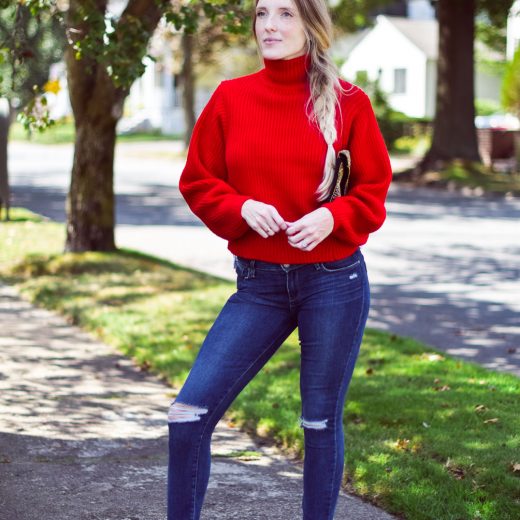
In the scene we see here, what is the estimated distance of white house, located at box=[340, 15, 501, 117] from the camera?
59.6 metres

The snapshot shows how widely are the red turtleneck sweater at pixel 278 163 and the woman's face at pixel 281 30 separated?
4 centimetres

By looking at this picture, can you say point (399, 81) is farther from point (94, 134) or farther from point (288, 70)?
point (288, 70)

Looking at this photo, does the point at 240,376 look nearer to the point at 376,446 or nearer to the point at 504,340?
the point at 376,446

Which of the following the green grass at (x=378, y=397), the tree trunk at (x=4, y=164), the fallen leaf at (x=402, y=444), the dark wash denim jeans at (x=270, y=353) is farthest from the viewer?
the tree trunk at (x=4, y=164)

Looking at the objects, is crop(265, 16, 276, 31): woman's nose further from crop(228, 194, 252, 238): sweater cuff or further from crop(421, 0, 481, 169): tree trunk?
crop(421, 0, 481, 169): tree trunk

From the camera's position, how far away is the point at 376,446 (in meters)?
5.23

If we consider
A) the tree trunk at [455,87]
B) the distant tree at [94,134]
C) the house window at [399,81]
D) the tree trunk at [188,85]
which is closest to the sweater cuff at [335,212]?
the distant tree at [94,134]

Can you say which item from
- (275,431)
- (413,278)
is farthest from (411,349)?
(413,278)

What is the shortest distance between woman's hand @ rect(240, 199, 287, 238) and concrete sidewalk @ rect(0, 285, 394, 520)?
1.55 m

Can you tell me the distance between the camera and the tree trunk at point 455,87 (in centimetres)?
2580

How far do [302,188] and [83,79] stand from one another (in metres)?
7.79

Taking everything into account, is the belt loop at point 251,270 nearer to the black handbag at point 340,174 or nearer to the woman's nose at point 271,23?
the black handbag at point 340,174

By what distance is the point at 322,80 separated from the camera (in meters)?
3.47

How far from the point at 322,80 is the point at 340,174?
310 mm
